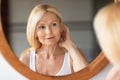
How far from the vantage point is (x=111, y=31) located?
0.63 m

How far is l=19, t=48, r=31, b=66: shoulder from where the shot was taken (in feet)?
3.25

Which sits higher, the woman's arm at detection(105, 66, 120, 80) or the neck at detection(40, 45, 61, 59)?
the neck at detection(40, 45, 61, 59)

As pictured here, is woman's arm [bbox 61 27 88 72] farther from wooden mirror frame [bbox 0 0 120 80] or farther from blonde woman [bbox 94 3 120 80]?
blonde woman [bbox 94 3 120 80]

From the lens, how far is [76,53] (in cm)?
101

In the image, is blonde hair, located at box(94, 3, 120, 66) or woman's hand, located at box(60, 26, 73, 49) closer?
blonde hair, located at box(94, 3, 120, 66)

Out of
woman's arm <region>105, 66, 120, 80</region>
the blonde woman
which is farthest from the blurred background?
the blonde woman

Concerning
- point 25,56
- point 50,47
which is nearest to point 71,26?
point 50,47

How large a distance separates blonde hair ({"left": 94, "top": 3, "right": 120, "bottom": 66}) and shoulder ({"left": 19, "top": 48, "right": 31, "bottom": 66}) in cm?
41

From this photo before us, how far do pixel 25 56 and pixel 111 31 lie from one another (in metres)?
0.46

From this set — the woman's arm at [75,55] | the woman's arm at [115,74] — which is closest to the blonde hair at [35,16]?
the woman's arm at [75,55]

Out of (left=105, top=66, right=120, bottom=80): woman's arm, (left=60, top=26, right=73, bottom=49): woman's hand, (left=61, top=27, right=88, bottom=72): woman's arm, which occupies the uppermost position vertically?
(left=60, top=26, right=73, bottom=49): woman's hand

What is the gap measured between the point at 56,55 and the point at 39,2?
8.9 inches

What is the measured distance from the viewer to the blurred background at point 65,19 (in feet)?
3.19

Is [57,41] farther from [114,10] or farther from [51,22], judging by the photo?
[114,10]
